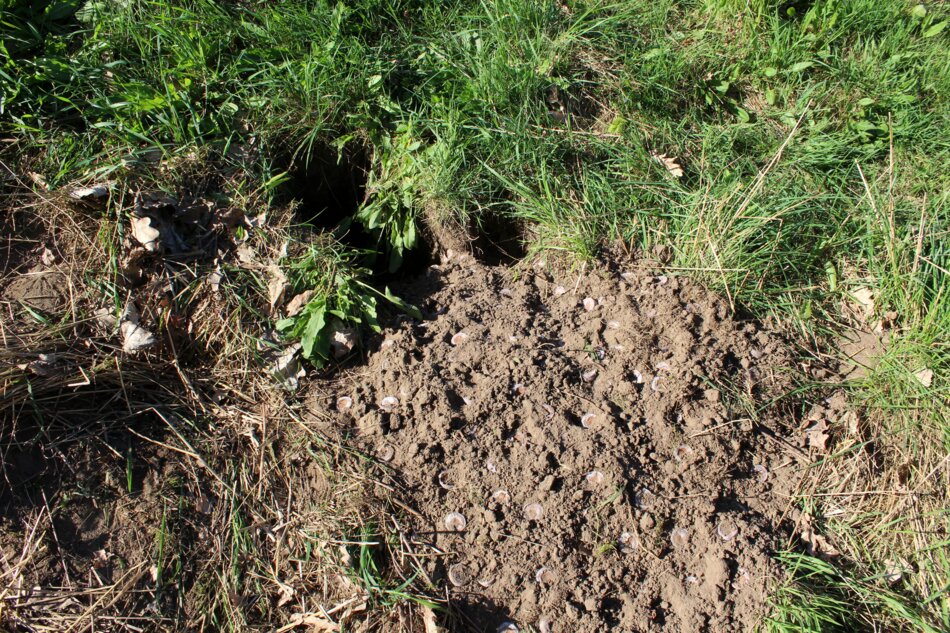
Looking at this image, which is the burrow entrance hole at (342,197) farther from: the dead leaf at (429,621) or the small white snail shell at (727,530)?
the small white snail shell at (727,530)

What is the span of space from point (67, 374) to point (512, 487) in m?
1.74

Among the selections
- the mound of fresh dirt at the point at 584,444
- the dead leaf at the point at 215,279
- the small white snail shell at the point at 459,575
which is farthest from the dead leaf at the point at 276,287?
the small white snail shell at the point at 459,575

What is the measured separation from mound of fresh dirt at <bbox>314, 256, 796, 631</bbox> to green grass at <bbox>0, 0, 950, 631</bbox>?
25 cm

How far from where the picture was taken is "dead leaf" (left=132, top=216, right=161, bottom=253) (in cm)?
294

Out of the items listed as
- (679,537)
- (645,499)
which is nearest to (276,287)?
(645,499)

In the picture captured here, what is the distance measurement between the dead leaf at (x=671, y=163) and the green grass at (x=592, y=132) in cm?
3

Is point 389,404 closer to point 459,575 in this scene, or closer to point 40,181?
point 459,575

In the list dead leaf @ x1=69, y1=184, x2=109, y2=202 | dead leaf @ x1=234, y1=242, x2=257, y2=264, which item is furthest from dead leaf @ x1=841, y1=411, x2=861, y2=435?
dead leaf @ x1=69, y1=184, x2=109, y2=202

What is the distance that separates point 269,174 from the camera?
3242mm

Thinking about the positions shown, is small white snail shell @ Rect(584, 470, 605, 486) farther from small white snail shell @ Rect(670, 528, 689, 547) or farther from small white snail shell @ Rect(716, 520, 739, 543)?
small white snail shell @ Rect(716, 520, 739, 543)

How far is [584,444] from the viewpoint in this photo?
8.71 ft

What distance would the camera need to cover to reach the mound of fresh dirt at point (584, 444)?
8.03 feet

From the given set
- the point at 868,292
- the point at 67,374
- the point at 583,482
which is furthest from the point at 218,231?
the point at 868,292

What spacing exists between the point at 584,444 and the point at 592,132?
1686 millimetres
